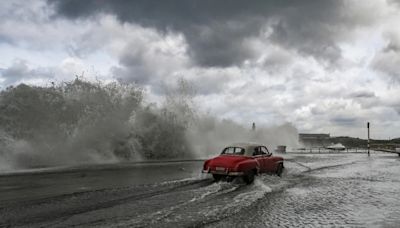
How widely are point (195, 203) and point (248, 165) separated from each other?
577 centimetres

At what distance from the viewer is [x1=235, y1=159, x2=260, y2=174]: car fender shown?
15359 millimetres

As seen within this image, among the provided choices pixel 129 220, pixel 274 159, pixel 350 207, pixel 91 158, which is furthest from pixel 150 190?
pixel 91 158

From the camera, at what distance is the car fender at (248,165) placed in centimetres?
1536

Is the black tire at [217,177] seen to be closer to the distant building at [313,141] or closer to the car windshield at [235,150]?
the car windshield at [235,150]

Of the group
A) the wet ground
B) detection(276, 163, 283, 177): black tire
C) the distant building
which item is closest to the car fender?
the wet ground

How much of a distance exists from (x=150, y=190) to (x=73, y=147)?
57.8 ft

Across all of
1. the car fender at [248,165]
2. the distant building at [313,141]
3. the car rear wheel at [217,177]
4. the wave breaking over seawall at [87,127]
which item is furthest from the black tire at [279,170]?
the distant building at [313,141]

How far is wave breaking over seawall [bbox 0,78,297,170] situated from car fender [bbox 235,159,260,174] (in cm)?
1295

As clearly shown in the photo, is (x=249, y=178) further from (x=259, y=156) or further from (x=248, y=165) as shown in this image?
(x=259, y=156)

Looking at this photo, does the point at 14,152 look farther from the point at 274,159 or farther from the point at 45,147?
the point at 274,159

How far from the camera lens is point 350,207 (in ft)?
34.8

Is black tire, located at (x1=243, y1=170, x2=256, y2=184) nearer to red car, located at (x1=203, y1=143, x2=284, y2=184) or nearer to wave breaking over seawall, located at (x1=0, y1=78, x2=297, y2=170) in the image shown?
red car, located at (x1=203, y1=143, x2=284, y2=184)

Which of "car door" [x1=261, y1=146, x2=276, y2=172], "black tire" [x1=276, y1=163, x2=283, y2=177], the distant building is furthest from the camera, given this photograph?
the distant building

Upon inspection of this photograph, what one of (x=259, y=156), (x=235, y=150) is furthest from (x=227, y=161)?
(x=259, y=156)
